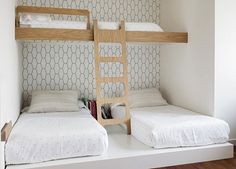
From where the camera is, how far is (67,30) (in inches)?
120

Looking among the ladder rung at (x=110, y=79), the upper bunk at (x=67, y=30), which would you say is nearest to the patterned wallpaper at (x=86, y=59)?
the upper bunk at (x=67, y=30)

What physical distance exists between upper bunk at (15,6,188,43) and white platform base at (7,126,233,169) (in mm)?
1346

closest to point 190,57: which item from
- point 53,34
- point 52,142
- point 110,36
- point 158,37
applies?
point 158,37

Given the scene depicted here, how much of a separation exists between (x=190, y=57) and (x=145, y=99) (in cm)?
95

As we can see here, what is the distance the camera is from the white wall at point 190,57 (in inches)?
122

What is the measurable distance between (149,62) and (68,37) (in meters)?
1.76

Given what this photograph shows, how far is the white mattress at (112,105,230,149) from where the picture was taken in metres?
2.59

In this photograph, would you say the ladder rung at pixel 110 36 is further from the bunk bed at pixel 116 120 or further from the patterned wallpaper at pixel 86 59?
the patterned wallpaper at pixel 86 59

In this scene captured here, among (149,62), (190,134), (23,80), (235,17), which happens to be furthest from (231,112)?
(23,80)

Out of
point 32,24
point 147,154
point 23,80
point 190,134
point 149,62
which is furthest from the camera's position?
point 149,62

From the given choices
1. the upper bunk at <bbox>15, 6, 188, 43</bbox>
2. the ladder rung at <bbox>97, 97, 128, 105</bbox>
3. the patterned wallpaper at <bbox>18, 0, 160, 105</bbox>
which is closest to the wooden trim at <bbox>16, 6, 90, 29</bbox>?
the upper bunk at <bbox>15, 6, 188, 43</bbox>

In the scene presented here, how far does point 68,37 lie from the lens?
10.00 feet

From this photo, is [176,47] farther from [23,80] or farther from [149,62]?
[23,80]

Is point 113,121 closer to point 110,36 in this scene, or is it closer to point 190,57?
point 110,36
